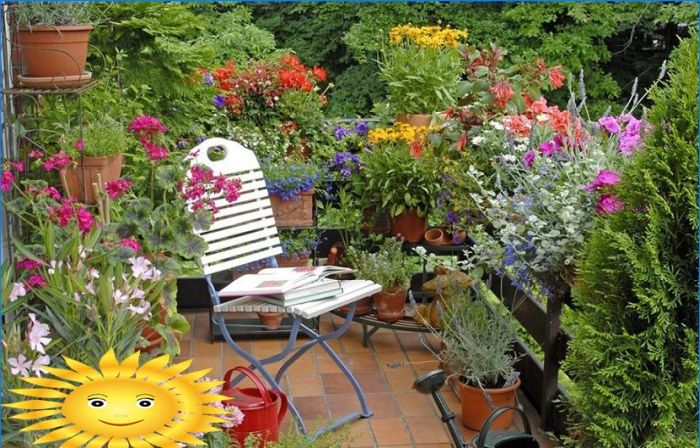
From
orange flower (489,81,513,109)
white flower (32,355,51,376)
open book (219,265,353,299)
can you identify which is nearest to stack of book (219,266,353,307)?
open book (219,265,353,299)

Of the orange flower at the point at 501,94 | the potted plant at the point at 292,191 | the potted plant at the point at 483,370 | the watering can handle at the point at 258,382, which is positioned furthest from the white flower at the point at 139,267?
the orange flower at the point at 501,94

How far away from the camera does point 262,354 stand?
14.9ft

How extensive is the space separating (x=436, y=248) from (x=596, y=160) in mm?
1475

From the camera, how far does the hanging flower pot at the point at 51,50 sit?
3.34 m

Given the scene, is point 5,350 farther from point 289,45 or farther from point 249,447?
point 289,45

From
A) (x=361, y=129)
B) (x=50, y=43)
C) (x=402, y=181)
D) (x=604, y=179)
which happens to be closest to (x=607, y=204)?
(x=604, y=179)

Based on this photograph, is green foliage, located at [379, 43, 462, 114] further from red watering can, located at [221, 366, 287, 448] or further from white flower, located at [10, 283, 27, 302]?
white flower, located at [10, 283, 27, 302]

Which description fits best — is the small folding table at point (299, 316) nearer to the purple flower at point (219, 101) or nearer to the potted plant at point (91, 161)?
the potted plant at point (91, 161)

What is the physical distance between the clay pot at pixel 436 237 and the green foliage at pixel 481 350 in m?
0.95

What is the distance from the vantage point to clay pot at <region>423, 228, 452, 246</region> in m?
4.86

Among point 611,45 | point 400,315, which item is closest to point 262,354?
point 400,315

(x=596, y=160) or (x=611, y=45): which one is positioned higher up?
(x=596, y=160)

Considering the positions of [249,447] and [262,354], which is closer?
[249,447]

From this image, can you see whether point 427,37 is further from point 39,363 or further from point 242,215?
point 39,363
